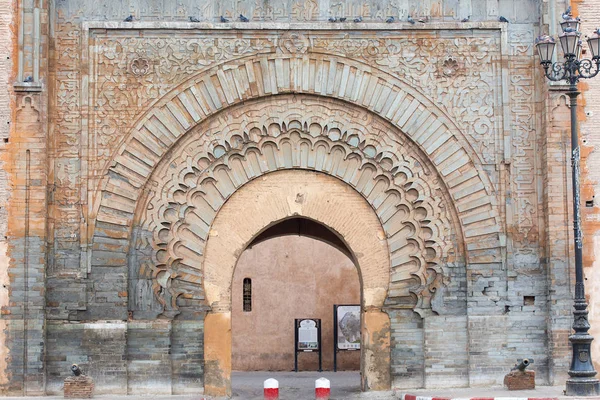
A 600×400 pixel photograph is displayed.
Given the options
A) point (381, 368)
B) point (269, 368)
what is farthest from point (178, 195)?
point (269, 368)

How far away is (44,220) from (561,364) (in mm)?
6252

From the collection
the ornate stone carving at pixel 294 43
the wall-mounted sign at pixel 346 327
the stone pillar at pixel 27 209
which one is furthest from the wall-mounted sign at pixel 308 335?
the stone pillar at pixel 27 209

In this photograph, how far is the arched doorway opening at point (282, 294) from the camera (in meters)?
21.4

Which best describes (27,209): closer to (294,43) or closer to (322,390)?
(294,43)

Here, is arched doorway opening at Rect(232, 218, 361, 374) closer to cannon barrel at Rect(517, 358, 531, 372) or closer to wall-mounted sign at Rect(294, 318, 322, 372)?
wall-mounted sign at Rect(294, 318, 322, 372)

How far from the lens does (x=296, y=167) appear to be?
13805 millimetres

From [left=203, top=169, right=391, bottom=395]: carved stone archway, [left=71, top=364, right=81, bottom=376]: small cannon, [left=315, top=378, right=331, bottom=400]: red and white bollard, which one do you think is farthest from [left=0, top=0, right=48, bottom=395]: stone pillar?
[left=315, top=378, right=331, bottom=400]: red and white bollard

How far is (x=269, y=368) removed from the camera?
21.3 metres

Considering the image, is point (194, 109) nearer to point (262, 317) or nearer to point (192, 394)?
point (192, 394)

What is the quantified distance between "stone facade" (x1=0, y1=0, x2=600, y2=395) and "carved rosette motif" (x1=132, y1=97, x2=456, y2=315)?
0.02 metres

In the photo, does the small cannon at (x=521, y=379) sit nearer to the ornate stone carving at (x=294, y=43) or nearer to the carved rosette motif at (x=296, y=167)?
the carved rosette motif at (x=296, y=167)

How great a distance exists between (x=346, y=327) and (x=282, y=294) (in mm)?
1730

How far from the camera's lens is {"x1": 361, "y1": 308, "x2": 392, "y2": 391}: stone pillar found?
1363cm

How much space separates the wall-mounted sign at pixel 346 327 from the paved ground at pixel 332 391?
23.4 inches
